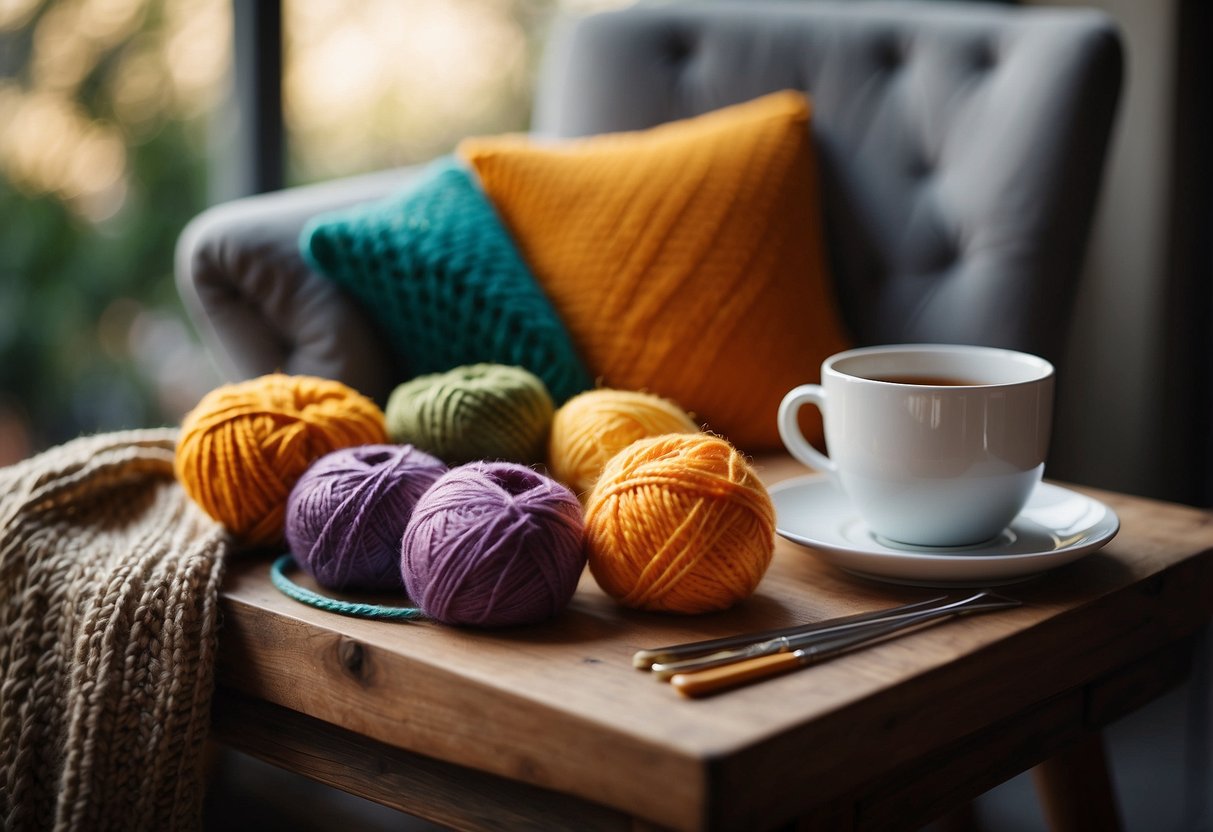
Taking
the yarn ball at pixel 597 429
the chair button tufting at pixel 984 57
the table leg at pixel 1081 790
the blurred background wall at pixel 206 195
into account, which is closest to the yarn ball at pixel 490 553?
the yarn ball at pixel 597 429

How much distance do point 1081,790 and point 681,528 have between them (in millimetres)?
528

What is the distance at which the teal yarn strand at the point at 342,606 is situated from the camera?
2.15 feet

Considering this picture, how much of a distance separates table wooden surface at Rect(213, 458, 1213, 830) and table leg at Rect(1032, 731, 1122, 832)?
18 cm

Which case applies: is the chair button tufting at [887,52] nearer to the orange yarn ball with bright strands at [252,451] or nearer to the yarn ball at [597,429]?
the yarn ball at [597,429]

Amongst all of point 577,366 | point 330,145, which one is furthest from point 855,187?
point 330,145

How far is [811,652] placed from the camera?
593 millimetres

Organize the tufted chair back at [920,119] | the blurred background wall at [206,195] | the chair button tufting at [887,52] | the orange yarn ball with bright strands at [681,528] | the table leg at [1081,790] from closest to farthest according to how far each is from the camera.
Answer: the orange yarn ball with bright strands at [681,528] < the table leg at [1081,790] < the tufted chair back at [920,119] < the chair button tufting at [887,52] < the blurred background wall at [206,195]

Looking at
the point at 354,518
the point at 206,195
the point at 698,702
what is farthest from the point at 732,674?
the point at 206,195

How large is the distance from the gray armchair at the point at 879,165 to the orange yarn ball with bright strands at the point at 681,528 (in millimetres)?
415

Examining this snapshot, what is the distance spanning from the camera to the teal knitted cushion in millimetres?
968

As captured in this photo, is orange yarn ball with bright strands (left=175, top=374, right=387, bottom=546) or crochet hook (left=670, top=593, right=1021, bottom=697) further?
orange yarn ball with bright strands (left=175, top=374, right=387, bottom=546)

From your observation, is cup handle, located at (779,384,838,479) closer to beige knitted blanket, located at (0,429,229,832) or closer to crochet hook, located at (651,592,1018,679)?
crochet hook, located at (651,592,1018,679)

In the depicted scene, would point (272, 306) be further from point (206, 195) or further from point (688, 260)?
point (206, 195)

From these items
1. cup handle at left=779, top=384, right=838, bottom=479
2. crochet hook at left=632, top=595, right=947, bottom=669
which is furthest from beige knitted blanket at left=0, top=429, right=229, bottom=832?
cup handle at left=779, top=384, right=838, bottom=479
